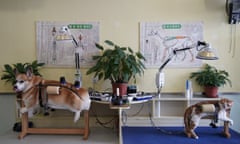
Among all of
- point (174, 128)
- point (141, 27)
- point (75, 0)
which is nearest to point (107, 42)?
point (141, 27)

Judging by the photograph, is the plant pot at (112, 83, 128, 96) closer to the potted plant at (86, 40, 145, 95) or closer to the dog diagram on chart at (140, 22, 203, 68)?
the potted plant at (86, 40, 145, 95)

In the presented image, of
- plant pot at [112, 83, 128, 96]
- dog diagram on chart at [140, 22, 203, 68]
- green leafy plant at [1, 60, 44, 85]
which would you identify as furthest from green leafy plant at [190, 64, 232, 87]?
green leafy plant at [1, 60, 44, 85]

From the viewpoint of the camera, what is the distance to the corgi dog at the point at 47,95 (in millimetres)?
2596

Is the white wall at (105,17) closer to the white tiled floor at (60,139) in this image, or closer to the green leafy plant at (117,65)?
the green leafy plant at (117,65)

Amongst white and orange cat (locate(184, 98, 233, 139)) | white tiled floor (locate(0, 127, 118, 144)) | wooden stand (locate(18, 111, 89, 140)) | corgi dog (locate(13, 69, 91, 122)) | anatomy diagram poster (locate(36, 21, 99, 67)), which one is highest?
anatomy diagram poster (locate(36, 21, 99, 67))

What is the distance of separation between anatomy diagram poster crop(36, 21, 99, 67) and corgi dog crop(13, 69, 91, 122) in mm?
465

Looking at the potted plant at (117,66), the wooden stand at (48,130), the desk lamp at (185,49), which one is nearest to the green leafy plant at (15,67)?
the wooden stand at (48,130)

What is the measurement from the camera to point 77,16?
10.0ft

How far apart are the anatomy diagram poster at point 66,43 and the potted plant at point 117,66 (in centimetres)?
26

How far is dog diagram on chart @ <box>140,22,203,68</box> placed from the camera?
3.05m

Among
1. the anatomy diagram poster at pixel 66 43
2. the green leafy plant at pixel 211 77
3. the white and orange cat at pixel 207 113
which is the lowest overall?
the white and orange cat at pixel 207 113

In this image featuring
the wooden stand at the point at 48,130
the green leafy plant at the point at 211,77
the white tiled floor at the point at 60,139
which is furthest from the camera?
the green leafy plant at the point at 211,77

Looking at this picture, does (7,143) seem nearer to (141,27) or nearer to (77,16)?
(77,16)

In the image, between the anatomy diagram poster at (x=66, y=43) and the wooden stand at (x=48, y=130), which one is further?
the anatomy diagram poster at (x=66, y=43)
